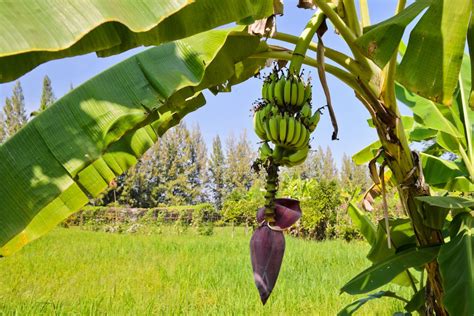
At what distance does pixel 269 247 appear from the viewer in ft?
2.44

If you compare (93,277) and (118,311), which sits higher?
(93,277)

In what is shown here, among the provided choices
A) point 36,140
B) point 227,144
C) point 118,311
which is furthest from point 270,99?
point 227,144

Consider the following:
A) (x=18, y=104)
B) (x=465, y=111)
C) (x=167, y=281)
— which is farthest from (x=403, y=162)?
(x=18, y=104)

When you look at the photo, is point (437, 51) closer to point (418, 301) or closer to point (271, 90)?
point (271, 90)

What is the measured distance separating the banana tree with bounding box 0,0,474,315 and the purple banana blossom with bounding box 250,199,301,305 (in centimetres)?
28

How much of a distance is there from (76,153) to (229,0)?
407 millimetres

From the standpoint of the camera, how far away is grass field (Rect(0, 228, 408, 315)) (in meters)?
2.70

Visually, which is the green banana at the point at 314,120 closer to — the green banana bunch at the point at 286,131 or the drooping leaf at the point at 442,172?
the green banana bunch at the point at 286,131

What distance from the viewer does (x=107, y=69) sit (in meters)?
1.02

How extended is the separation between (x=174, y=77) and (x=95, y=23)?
1.02 feet

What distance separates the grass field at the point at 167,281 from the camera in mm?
2695

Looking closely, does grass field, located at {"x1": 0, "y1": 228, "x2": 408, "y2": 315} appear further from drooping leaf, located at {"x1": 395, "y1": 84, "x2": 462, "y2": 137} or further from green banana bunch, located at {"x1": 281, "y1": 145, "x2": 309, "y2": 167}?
green banana bunch, located at {"x1": 281, "y1": 145, "x2": 309, "y2": 167}

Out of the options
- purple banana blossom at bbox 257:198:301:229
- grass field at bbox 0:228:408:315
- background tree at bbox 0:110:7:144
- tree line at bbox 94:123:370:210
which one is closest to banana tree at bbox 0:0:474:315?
purple banana blossom at bbox 257:198:301:229

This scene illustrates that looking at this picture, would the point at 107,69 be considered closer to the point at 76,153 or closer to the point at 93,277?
the point at 76,153
